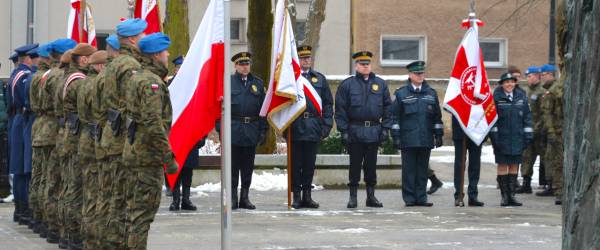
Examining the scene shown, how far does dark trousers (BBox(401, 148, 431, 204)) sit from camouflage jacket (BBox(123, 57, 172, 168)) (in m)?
7.04

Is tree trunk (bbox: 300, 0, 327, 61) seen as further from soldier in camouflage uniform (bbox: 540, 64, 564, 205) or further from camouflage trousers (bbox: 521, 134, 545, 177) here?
soldier in camouflage uniform (bbox: 540, 64, 564, 205)

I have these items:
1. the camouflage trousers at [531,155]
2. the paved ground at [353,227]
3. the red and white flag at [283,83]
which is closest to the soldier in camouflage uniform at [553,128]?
the camouflage trousers at [531,155]

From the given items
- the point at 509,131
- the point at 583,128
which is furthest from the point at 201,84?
the point at 509,131

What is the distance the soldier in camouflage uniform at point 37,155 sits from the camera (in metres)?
11.1

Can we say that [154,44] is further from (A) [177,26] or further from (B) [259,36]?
(A) [177,26]

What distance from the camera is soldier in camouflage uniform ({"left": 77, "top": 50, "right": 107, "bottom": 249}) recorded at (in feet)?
29.0

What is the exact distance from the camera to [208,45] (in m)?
7.89

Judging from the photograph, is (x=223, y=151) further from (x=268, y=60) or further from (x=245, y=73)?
(x=268, y=60)

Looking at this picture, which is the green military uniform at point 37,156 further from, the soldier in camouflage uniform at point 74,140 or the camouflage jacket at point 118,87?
the camouflage jacket at point 118,87

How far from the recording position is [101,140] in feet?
27.9

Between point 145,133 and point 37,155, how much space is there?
3.64 m

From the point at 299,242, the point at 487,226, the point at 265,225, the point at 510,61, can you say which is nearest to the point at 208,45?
the point at 299,242

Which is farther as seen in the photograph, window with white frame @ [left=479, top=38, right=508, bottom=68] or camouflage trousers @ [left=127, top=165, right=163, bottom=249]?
window with white frame @ [left=479, top=38, right=508, bottom=68]

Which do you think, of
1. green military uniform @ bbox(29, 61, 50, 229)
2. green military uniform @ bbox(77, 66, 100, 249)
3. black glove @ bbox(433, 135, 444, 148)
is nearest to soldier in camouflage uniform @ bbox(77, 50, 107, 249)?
green military uniform @ bbox(77, 66, 100, 249)
